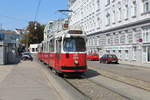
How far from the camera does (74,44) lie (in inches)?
706

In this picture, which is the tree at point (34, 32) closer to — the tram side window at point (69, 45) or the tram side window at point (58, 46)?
the tram side window at point (58, 46)

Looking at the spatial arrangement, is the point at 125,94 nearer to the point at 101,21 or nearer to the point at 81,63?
the point at 81,63

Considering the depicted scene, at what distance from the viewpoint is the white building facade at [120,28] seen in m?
37.9

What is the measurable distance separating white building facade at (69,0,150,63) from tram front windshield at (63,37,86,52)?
19908 mm

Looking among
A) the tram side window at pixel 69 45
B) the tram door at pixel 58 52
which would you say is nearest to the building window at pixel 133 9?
the tram door at pixel 58 52

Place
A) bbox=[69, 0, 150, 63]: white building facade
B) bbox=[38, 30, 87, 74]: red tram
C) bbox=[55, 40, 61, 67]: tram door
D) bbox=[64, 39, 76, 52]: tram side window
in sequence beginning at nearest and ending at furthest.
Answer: bbox=[38, 30, 87, 74]: red tram < bbox=[64, 39, 76, 52]: tram side window < bbox=[55, 40, 61, 67]: tram door < bbox=[69, 0, 150, 63]: white building facade

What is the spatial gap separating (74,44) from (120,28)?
92.9ft

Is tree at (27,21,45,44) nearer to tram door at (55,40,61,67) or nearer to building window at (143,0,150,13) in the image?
building window at (143,0,150,13)

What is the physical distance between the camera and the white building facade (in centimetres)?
3794

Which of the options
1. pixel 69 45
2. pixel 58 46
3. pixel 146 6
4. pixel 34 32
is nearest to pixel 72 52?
pixel 69 45

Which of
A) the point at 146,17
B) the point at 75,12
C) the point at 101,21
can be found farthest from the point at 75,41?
the point at 75,12

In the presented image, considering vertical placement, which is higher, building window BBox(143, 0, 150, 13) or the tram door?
building window BBox(143, 0, 150, 13)

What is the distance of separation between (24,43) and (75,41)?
87.9m

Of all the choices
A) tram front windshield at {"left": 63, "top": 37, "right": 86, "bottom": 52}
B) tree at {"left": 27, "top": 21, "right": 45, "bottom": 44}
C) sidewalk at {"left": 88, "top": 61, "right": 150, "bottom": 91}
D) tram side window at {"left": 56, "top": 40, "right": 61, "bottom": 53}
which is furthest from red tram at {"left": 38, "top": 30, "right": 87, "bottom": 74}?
tree at {"left": 27, "top": 21, "right": 45, "bottom": 44}
